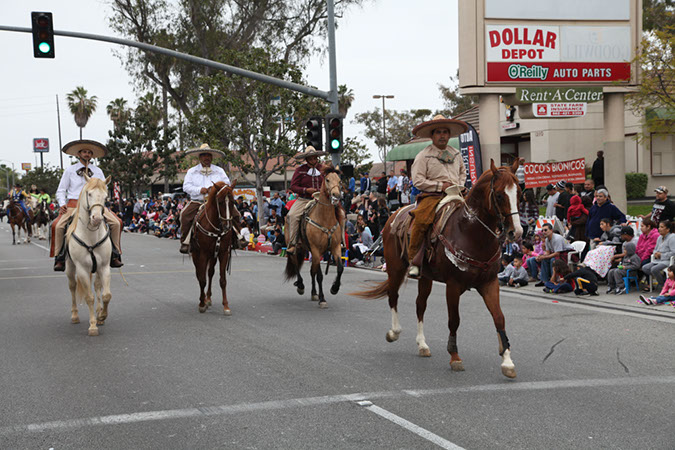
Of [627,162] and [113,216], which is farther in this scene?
[627,162]

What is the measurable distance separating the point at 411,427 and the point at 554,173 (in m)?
15.4

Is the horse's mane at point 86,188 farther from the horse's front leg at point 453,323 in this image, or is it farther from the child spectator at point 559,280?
the child spectator at point 559,280

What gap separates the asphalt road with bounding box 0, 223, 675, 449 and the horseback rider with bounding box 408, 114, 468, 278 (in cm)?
142

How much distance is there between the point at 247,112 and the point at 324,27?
12.0 meters

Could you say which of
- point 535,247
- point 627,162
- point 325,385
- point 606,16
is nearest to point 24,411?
point 325,385

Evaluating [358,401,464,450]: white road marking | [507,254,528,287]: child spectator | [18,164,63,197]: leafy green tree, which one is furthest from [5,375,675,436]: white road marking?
[18,164,63,197]: leafy green tree

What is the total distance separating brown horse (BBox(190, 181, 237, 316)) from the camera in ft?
38.2

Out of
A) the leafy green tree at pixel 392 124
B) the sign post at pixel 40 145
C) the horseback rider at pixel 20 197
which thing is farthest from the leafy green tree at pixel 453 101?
the sign post at pixel 40 145

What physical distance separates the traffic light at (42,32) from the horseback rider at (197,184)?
→ 745cm

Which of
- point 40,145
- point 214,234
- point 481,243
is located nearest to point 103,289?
point 214,234

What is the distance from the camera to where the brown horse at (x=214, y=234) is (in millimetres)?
11656

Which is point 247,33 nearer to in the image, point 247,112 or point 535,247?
point 247,112

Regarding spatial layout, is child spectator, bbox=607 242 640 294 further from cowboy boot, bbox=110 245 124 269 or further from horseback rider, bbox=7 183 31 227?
horseback rider, bbox=7 183 31 227

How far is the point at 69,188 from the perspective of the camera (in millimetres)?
11133
